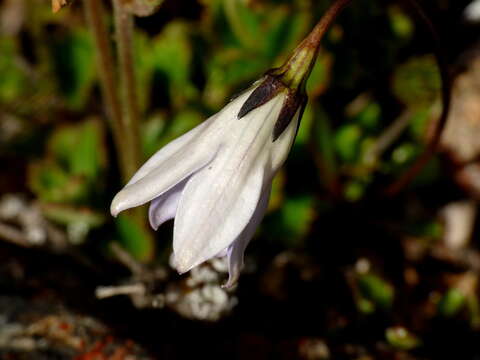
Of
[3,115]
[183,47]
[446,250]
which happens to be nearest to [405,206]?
[446,250]

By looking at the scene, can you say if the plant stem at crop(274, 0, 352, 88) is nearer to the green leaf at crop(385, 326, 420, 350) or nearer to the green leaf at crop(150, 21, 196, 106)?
the green leaf at crop(385, 326, 420, 350)

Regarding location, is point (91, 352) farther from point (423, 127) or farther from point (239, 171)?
point (423, 127)

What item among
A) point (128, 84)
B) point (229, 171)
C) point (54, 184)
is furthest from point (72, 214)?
point (229, 171)

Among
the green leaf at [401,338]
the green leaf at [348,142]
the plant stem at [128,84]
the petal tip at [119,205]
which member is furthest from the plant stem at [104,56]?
the green leaf at [401,338]

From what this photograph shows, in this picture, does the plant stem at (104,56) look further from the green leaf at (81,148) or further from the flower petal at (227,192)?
the flower petal at (227,192)

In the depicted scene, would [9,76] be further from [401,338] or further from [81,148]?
[401,338]

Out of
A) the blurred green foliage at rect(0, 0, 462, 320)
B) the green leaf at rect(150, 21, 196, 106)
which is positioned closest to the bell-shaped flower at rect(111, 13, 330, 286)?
the blurred green foliage at rect(0, 0, 462, 320)
